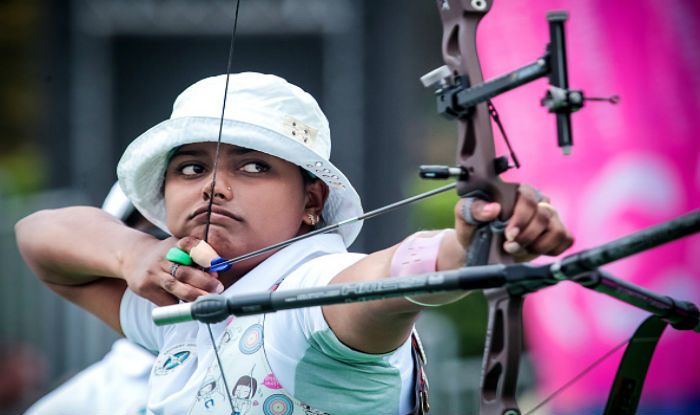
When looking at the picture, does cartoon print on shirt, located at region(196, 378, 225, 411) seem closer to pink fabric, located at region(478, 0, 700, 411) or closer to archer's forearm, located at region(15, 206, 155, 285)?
archer's forearm, located at region(15, 206, 155, 285)

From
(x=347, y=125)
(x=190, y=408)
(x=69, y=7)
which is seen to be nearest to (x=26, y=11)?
(x=69, y=7)

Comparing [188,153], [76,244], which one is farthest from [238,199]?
[76,244]

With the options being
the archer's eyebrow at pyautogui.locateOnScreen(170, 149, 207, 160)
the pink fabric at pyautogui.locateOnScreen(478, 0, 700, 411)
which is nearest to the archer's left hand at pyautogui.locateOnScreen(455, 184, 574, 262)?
the archer's eyebrow at pyautogui.locateOnScreen(170, 149, 207, 160)

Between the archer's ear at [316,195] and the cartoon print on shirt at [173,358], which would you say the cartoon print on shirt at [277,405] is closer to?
the cartoon print on shirt at [173,358]

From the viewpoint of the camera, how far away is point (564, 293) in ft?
10.1

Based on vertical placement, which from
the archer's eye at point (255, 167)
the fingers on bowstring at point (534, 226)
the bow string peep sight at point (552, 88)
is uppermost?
the bow string peep sight at point (552, 88)

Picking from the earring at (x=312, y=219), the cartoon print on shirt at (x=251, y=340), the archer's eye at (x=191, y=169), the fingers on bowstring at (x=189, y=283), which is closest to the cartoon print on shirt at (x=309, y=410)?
the cartoon print on shirt at (x=251, y=340)

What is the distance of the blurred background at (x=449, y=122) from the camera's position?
1.87 m

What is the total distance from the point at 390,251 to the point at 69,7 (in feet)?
6.35

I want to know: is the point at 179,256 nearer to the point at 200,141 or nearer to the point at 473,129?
the point at 200,141

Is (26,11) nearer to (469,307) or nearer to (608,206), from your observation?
(469,307)

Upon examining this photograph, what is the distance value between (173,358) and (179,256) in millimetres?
221

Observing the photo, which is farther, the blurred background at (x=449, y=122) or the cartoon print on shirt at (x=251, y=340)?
the blurred background at (x=449, y=122)

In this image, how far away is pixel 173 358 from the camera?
149 centimetres
